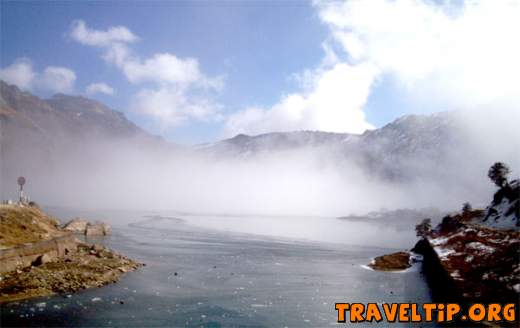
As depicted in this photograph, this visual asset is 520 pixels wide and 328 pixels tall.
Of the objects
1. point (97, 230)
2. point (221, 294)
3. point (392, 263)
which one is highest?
point (97, 230)

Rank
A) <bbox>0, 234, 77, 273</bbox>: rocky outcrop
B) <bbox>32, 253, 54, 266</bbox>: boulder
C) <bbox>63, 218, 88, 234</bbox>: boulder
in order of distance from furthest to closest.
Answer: <bbox>63, 218, 88, 234</bbox>: boulder
<bbox>32, 253, 54, 266</bbox>: boulder
<bbox>0, 234, 77, 273</bbox>: rocky outcrop

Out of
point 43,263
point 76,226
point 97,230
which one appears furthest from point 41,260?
point 97,230

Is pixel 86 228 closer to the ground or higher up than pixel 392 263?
higher up

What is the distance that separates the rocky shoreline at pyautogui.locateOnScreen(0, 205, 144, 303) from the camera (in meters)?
38.0

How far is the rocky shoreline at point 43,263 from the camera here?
38000 mm

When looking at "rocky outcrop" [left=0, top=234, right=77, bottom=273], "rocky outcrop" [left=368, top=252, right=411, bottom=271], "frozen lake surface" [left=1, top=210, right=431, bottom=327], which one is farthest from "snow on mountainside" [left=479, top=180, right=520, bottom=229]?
"rocky outcrop" [left=0, top=234, right=77, bottom=273]

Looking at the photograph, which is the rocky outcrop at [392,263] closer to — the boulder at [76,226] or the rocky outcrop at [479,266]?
the rocky outcrop at [479,266]

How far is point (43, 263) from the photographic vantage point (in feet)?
150

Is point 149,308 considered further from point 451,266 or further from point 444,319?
point 451,266

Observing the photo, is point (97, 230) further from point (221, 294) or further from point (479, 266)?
point (479, 266)

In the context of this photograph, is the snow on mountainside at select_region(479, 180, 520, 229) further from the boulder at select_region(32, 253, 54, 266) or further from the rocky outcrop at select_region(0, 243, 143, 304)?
the boulder at select_region(32, 253, 54, 266)

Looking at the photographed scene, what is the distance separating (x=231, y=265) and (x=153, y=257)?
13.6 metres

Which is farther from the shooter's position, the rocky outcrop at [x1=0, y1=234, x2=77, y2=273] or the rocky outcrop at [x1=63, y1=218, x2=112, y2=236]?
the rocky outcrop at [x1=63, y1=218, x2=112, y2=236]

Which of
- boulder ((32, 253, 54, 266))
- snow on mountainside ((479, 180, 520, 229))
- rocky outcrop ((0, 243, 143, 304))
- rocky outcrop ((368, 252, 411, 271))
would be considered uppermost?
snow on mountainside ((479, 180, 520, 229))
